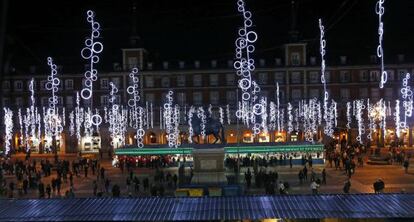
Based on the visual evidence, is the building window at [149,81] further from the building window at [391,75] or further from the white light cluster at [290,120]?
the building window at [391,75]

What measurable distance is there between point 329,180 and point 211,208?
77.0 ft

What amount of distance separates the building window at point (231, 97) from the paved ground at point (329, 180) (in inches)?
1145

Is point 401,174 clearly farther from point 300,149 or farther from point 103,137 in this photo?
point 103,137

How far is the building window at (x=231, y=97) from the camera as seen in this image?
255ft

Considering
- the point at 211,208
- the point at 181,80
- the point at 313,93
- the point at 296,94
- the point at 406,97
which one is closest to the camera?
the point at 211,208

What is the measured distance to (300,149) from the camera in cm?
5062

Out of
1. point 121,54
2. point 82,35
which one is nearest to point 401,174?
point 121,54

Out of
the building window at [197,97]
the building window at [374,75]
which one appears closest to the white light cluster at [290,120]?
the building window at [374,75]

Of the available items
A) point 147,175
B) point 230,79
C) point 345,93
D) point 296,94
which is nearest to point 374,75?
point 345,93

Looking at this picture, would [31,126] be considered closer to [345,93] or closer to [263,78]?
[263,78]

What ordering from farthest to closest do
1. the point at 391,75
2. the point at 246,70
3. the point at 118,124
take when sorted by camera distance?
the point at 391,75
the point at 118,124
the point at 246,70

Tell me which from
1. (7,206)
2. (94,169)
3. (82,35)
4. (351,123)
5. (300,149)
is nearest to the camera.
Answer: (7,206)

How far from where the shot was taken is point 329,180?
130 feet

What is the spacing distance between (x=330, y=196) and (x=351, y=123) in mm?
58935
